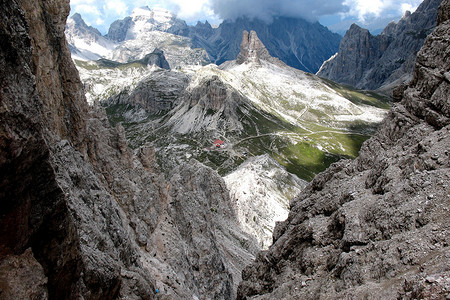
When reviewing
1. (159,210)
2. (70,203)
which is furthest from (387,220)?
(159,210)

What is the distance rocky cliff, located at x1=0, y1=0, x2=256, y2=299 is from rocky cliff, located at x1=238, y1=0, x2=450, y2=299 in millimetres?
11845

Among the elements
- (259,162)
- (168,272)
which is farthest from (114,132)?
(259,162)

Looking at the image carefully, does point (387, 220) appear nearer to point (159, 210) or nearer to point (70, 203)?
point (70, 203)

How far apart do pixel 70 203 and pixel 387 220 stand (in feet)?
73.4

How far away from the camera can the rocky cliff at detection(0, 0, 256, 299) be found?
10148mm

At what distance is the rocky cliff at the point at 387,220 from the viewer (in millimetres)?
16156

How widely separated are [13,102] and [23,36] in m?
3.07

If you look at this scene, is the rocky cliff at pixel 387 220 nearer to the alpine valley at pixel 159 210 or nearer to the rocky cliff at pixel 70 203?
the alpine valley at pixel 159 210

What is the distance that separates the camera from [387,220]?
2048cm

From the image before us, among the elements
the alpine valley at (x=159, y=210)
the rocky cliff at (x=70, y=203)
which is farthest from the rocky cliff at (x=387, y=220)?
the rocky cliff at (x=70, y=203)

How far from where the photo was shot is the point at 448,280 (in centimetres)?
1226

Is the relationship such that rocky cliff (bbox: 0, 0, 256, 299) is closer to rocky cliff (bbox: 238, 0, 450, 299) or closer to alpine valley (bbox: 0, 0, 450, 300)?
alpine valley (bbox: 0, 0, 450, 300)

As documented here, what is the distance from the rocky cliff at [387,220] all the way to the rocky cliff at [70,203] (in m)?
11.8

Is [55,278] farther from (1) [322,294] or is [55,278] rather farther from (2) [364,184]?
(2) [364,184]
